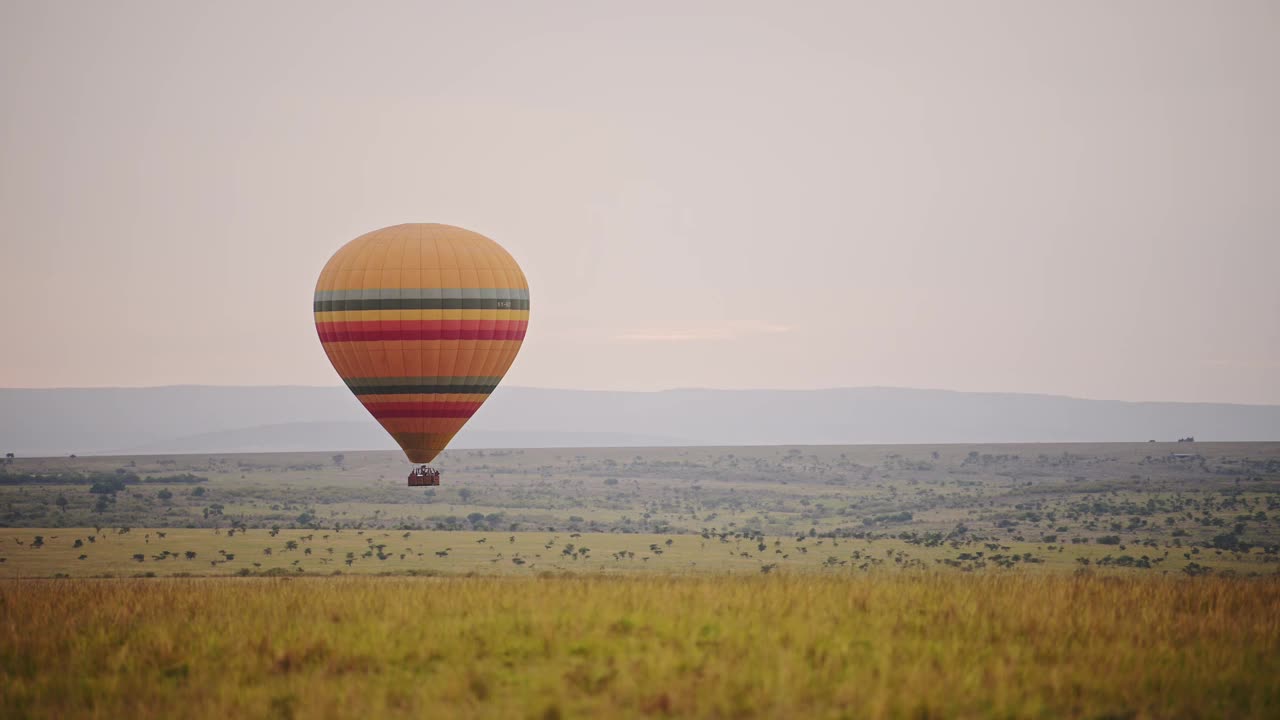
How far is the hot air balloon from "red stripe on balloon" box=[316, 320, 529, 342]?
0.03m

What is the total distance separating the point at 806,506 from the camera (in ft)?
430

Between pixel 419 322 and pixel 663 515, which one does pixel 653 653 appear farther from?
pixel 663 515

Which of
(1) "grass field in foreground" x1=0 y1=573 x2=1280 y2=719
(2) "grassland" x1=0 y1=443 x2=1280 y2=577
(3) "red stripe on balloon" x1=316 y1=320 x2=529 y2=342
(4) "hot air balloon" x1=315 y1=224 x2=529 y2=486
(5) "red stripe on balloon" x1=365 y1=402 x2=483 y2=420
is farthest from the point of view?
(2) "grassland" x1=0 y1=443 x2=1280 y2=577

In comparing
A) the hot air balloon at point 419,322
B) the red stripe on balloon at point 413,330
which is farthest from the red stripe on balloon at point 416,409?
the red stripe on balloon at point 413,330

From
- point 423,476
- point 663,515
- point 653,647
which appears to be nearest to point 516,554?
point 423,476

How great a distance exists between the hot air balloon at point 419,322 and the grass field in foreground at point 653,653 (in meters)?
15.5

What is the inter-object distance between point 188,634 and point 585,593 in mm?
6866

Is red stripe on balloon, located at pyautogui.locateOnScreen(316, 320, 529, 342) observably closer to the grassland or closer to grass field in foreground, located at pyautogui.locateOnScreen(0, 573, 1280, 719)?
grass field in foreground, located at pyautogui.locateOnScreen(0, 573, 1280, 719)

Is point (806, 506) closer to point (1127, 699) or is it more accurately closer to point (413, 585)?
point (413, 585)

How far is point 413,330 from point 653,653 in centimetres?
2240

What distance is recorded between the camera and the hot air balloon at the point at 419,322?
39438 mm

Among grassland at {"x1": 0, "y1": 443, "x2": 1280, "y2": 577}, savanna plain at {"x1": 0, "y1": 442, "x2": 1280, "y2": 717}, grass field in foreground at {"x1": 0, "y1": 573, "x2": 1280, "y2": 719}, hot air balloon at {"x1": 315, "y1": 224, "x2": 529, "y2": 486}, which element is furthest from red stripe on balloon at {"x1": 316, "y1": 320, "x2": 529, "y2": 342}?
grassland at {"x1": 0, "y1": 443, "x2": 1280, "y2": 577}

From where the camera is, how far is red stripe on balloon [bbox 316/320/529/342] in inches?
1547

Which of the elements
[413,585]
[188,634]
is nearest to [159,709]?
[188,634]
